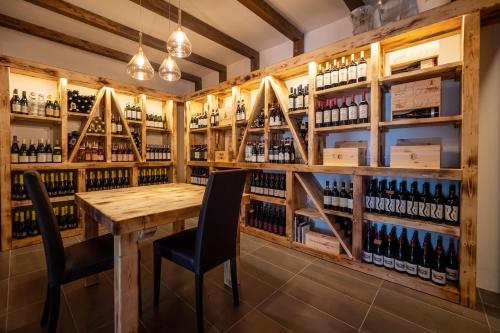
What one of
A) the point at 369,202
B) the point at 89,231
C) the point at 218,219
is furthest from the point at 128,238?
the point at 369,202

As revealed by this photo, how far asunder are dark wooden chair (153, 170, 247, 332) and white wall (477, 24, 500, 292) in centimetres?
199

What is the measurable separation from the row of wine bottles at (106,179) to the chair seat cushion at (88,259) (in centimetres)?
208

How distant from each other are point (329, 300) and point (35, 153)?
363cm

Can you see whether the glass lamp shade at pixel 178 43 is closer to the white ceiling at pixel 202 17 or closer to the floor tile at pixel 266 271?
the white ceiling at pixel 202 17

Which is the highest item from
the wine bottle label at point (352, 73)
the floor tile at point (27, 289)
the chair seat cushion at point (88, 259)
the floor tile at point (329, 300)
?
the wine bottle label at point (352, 73)

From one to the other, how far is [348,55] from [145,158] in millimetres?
3250

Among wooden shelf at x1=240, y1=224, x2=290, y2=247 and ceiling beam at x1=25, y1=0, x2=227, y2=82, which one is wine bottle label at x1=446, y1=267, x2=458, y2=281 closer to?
wooden shelf at x1=240, y1=224, x2=290, y2=247

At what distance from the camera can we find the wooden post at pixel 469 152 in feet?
5.16

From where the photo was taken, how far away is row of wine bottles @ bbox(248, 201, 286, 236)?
2.84 metres

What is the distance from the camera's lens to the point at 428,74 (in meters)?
1.84

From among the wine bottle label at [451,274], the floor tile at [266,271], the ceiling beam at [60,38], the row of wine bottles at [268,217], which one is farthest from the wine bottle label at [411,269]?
the ceiling beam at [60,38]

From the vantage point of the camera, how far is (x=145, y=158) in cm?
376

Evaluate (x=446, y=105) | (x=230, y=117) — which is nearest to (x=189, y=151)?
(x=230, y=117)

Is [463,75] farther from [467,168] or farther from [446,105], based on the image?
[467,168]
